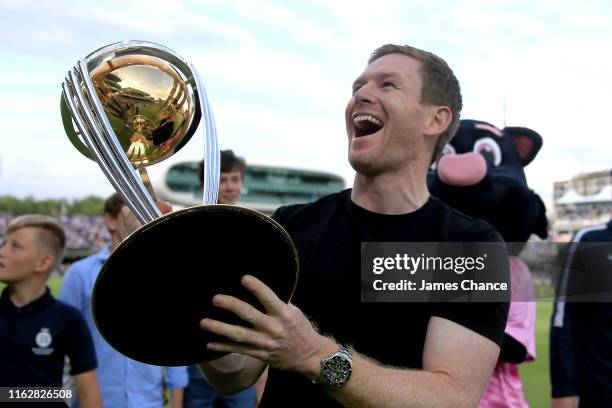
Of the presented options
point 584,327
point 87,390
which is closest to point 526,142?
point 584,327

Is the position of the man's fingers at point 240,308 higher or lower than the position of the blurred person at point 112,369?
higher

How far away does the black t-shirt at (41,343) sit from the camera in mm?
3600

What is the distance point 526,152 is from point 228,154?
85.7 inches

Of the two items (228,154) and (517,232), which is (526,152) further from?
(228,154)

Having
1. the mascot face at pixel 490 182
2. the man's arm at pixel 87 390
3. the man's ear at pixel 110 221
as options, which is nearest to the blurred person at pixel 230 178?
the man's ear at pixel 110 221

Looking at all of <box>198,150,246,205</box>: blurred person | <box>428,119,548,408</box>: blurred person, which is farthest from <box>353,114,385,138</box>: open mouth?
<box>198,150,246,205</box>: blurred person

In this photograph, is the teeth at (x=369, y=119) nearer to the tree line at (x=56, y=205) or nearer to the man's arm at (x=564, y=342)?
the man's arm at (x=564, y=342)

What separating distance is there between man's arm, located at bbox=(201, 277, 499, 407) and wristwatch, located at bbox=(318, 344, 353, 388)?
1 centimetres

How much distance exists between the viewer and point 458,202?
4176mm

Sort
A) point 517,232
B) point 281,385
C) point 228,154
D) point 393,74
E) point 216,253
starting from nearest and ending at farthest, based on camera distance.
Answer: point 216,253 → point 281,385 → point 393,74 → point 517,232 → point 228,154

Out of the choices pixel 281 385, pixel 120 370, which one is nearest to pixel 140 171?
pixel 281 385

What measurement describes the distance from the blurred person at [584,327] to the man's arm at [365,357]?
7.84 ft

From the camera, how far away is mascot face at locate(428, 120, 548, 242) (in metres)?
4.09

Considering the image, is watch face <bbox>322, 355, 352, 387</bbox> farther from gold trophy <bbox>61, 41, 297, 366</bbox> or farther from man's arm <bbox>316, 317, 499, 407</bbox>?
gold trophy <bbox>61, 41, 297, 366</bbox>
